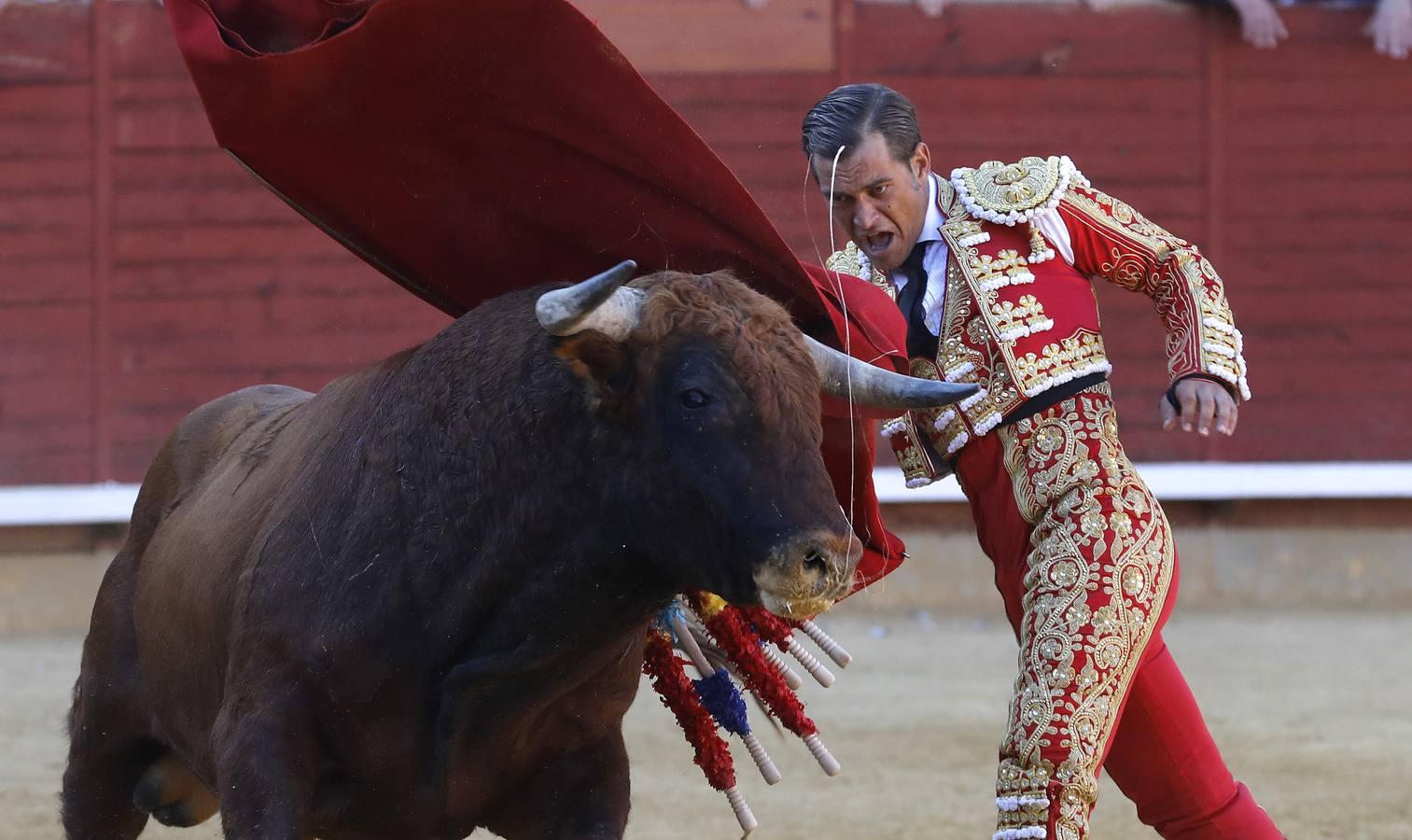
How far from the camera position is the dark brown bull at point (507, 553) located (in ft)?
7.75

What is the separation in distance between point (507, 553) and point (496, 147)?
0.67 meters

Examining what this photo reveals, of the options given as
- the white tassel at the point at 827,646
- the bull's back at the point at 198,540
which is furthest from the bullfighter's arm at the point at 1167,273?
the bull's back at the point at 198,540

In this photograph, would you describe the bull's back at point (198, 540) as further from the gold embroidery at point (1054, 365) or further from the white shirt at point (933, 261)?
the gold embroidery at point (1054, 365)

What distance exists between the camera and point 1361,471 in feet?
27.2

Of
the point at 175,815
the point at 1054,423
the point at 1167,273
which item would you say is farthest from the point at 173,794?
the point at 1167,273

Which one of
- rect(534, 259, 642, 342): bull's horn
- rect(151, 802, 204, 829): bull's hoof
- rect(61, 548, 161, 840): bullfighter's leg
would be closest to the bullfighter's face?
rect(534, 259, 642, 342): bull's horn

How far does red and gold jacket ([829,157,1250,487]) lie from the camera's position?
296 centimetres

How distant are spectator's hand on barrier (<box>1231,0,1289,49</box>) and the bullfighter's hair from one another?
20.9 ft

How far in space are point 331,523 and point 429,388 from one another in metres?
0.24

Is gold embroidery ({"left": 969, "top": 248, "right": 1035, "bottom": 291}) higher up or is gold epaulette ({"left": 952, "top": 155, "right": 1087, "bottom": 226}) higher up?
gold epaulette ({"left": 952, "top": 155, "right": 1087, "bottom": 226})

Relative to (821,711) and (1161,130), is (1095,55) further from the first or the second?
(821,711)

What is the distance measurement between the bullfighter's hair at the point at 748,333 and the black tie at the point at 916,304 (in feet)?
1.92

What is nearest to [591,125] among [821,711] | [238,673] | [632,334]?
[632,334]

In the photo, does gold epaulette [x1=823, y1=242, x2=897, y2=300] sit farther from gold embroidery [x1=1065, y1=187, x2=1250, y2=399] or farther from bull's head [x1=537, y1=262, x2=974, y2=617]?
bull's head [x1=537, y1=262, x2=974, y2=617]
